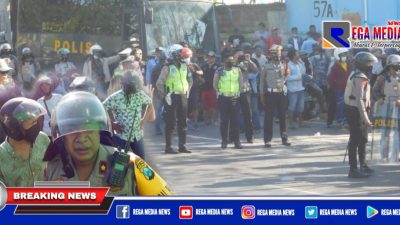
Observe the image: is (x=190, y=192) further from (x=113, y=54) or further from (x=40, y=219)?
(x=113, y=54)

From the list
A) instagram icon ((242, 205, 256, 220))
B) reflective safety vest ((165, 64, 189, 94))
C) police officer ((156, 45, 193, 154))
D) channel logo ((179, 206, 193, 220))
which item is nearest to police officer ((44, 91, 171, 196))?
channel logo ((179, 206, 193, 220))

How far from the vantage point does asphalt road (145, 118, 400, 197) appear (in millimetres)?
6355

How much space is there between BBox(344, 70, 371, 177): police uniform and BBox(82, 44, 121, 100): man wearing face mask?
1382 mm

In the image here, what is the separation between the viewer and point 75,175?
5480mm

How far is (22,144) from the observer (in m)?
5.89

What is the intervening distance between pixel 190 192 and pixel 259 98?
2196 millimetres

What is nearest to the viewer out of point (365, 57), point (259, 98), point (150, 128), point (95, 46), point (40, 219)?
point (40, 219)

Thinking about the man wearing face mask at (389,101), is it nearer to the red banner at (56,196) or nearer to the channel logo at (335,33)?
the channel logo at (335,33)

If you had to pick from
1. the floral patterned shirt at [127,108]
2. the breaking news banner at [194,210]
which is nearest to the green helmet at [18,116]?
the breaking news banner at [194,210]

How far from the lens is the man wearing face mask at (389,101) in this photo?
637cm

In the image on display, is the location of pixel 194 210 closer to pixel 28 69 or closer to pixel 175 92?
pixel 175 92

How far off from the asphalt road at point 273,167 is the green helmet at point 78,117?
3.07 ft

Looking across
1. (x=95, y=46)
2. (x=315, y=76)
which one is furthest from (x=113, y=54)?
(x=315, y=76)

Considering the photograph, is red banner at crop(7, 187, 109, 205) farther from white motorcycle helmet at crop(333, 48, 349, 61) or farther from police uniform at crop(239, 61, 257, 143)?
white motorcycle helmet at crop(333, 48, 349, 61)
